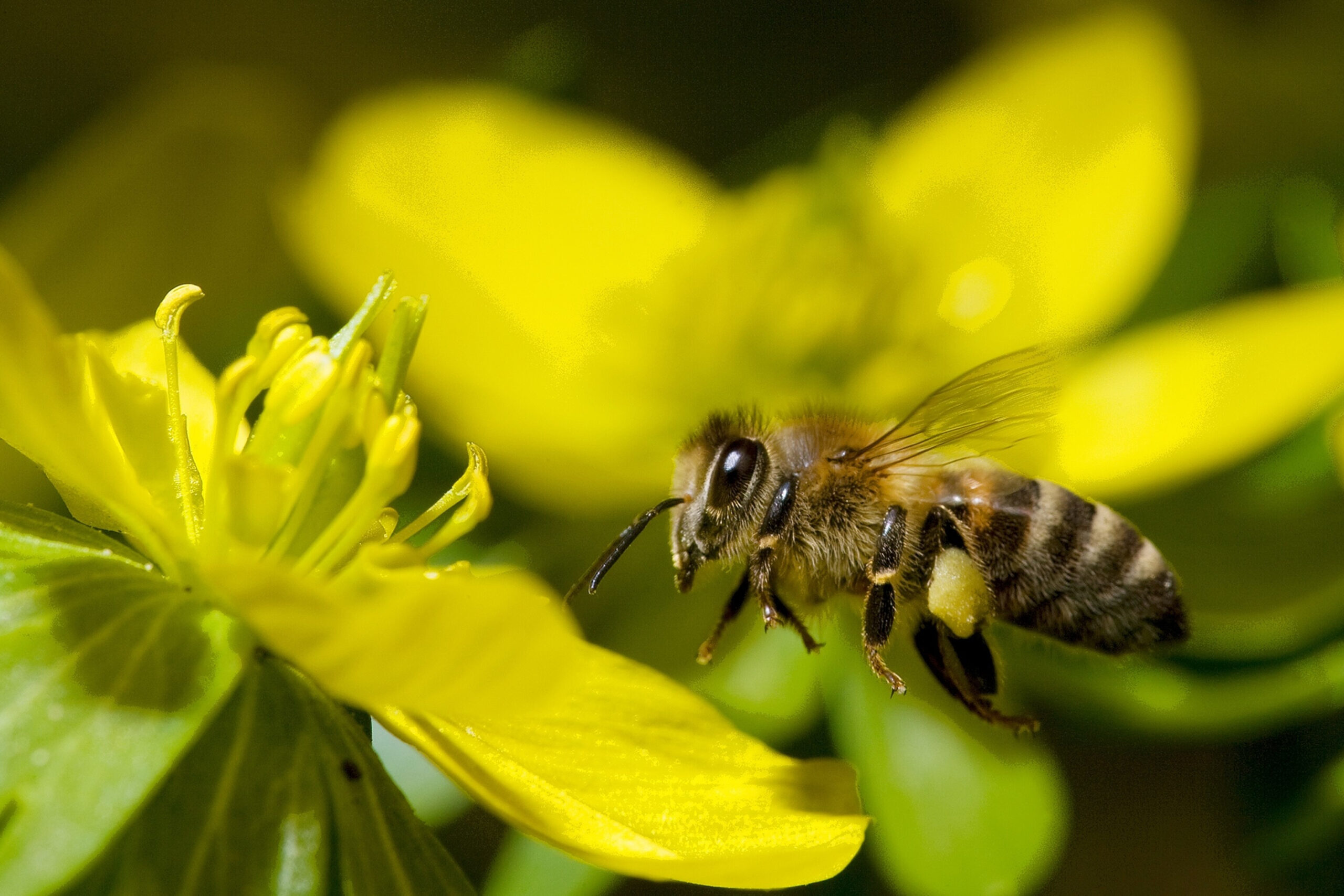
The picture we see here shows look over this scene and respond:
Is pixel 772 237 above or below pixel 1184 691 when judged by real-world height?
above

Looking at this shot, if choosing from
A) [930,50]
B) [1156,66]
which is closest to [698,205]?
[1156,66]

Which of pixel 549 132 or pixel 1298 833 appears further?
pixel 549 132

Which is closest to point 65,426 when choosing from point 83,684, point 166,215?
point 83,684

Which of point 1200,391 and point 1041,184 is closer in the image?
point 1200,391

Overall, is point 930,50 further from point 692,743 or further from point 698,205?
point 692,743

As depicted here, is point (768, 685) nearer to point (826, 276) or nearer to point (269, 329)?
point (826, 276)

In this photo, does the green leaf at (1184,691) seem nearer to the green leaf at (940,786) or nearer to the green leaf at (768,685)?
the green leaf at (940,786)
